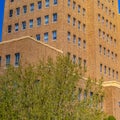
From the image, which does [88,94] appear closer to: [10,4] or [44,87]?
[44,87]

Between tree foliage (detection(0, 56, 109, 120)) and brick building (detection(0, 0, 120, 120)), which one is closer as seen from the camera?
tree foliage (detection(0, 56, 109, 120))

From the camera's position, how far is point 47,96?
15.5 meters

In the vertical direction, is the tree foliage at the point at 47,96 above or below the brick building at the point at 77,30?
below

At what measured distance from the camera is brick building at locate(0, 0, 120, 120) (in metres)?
48.3

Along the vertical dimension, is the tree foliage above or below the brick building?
below

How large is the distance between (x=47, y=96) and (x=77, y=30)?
123ft

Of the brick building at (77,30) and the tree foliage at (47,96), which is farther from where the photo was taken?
the brick building at (77,30)

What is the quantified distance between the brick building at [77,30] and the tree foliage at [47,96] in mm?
27194

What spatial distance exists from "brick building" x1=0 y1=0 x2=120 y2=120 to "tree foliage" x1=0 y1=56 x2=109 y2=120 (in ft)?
89.2

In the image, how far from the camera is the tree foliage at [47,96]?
49.3ft

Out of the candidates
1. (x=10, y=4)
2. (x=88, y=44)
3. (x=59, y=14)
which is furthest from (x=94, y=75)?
(x=10, y=4)

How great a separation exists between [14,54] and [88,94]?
17.8 meters

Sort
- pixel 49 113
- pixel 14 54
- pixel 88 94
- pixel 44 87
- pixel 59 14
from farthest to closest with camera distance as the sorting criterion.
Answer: pixel 59 14 → pixel 14 54 → pixel 88 94 → pixel 44 87 → pixel 49 113

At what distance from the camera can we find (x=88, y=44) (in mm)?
54781
